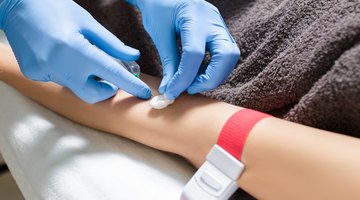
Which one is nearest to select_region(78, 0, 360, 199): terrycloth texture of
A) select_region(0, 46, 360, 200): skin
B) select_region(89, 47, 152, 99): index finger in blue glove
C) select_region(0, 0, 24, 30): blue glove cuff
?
select_region(0, 46, 360, 200): skin

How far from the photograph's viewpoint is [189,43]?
2.24 ft

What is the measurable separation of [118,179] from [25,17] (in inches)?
15.2

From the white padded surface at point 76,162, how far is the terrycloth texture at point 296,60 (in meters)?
0.18

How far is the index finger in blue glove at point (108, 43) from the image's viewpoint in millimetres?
753

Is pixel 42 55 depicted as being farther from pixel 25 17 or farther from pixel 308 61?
pixel 308 61

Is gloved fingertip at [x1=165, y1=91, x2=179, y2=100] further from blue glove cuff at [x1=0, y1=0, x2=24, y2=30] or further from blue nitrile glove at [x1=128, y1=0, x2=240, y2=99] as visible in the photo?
blue glove cuff at [x1=0, y1=0, x2=24, y2=30]

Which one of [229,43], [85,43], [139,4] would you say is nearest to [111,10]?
[139,4]

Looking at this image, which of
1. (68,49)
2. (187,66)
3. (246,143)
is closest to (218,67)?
(187,66)

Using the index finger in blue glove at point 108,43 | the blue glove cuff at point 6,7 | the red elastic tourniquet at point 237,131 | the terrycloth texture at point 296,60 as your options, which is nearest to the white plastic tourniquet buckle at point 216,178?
the red elastic tourniquet at point 237,131

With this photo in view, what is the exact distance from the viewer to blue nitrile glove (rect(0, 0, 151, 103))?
71cm

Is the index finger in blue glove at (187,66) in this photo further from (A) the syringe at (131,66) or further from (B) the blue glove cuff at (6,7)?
(B) the blue glove cuff at (6,7)

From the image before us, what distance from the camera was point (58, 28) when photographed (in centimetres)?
74

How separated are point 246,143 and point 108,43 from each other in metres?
0.35

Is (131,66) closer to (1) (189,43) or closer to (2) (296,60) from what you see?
(1) (189,43)
